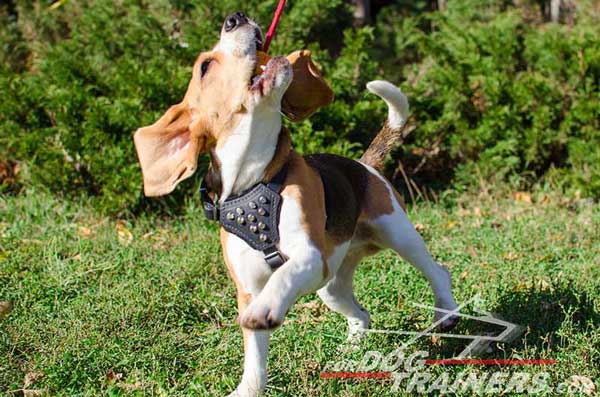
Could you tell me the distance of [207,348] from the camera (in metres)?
4.61

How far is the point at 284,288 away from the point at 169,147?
0.99 meters

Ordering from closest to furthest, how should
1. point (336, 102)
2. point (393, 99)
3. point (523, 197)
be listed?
1. point (393, 99)
2. point (336, 102)
3. point (523, 197)

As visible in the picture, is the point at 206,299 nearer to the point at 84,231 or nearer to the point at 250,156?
the point at 250,156

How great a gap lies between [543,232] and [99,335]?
3.71 meters

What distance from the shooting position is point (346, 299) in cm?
466

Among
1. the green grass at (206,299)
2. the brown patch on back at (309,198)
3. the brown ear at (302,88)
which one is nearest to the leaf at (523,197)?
the green grass at (206,299)

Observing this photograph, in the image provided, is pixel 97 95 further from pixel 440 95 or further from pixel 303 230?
pixel 303 230

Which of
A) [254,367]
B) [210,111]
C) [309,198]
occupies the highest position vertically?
[210,111]

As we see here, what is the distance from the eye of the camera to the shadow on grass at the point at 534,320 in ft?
14.3

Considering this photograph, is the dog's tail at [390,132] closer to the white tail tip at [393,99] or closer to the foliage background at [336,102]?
the white tail tip at [393,99]

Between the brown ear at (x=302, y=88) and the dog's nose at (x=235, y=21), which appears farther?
the brown ear at (x=302, y=88)

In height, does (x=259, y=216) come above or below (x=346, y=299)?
above

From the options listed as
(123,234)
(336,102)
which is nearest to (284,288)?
(123,234)

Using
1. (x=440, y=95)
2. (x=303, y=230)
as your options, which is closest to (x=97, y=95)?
(x=440, y=95)
